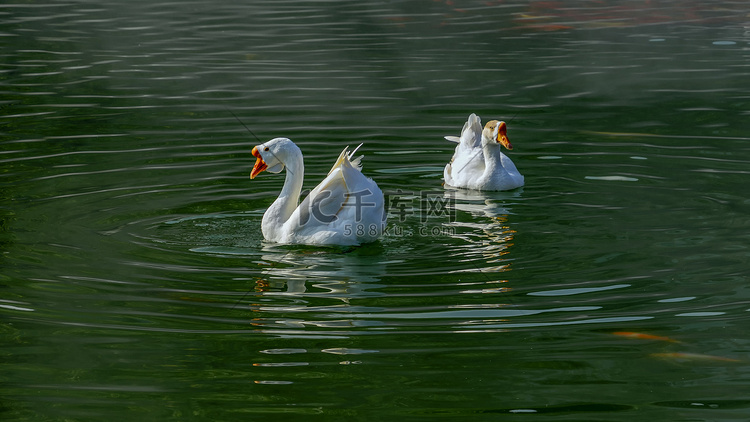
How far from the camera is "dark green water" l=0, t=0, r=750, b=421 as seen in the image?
5578mm

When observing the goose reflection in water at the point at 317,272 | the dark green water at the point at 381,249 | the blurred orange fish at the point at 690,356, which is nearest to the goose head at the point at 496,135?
the dark green water at the point at 381,249

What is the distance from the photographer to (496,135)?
11031mm

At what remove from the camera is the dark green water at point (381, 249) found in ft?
18.3

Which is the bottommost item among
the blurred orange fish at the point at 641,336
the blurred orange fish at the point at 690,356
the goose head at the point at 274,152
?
the blurred orange fish at the point at 690,356

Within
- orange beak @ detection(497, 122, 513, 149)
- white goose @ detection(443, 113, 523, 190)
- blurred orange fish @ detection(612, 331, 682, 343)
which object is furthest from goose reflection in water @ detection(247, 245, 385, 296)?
orange beak @ detection(497, 122, 513, 149)

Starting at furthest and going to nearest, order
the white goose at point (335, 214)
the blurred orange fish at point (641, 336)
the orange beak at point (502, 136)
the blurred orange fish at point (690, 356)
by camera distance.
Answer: the orange beak at point (502, 136) → the white goose at point (335, 214) → the blurred orange fish at point (641, 336) → the blurred orange fish at point (690, 356)

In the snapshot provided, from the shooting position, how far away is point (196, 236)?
28.2 feet

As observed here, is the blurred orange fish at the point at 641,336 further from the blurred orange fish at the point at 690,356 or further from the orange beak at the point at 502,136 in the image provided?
the orange beak at the point at 502,136

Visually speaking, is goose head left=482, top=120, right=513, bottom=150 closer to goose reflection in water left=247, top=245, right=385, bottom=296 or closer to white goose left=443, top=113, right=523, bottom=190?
white goose left=443, top=113, right=523, bottom=190

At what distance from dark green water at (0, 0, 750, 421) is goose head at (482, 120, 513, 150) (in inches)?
21.2

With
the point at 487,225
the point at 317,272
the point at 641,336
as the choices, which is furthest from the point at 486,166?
the point at 641,336

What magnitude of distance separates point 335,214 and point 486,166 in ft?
9.50

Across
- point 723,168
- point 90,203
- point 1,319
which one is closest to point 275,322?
point 1,319

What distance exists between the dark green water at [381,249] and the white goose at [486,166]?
199mm
